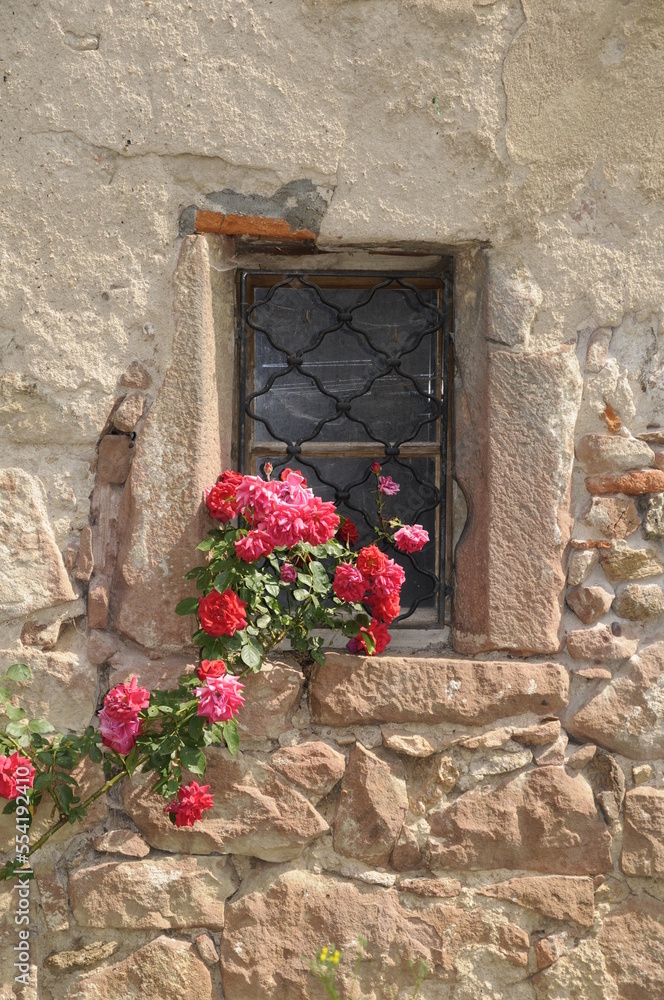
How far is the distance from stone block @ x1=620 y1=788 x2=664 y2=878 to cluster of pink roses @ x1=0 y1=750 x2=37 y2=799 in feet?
4.52

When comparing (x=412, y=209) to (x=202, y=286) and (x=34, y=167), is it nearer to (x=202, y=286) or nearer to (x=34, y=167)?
(x=202, y=286)

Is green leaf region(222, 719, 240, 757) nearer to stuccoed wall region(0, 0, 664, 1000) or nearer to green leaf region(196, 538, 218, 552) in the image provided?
stuccoed wall region(0, 0, 664, 1000)

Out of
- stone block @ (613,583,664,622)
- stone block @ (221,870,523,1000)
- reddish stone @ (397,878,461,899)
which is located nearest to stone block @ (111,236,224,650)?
stone block @ (221,870,523,1000)

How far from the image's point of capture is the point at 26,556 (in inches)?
79.0

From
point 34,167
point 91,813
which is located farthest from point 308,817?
point 34,167

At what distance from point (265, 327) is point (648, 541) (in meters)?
1.12

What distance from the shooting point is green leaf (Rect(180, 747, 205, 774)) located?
1.87 meters

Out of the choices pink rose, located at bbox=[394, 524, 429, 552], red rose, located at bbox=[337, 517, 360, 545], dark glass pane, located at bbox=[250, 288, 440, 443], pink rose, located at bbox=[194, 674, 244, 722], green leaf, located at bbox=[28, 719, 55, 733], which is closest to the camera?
pink rose, located at bbox=[194, 674, 244, 722]

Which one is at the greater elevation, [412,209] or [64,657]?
[412,209]

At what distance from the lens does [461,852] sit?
2004 millimetres

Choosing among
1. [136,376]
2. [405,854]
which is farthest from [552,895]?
[136,376]

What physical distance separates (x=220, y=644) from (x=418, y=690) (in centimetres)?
48

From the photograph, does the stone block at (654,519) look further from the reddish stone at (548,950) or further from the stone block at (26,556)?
the stone block at (26,556)

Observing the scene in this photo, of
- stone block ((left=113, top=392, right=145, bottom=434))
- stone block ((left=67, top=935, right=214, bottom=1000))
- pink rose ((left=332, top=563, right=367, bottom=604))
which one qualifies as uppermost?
stone block ((left=113, top=392, right=145, bottom=434))
